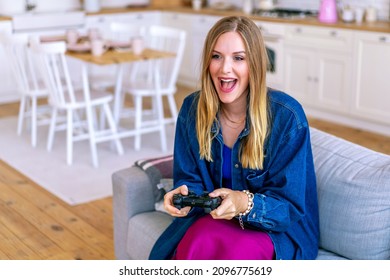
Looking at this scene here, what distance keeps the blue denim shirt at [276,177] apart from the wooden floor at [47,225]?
3.83ft

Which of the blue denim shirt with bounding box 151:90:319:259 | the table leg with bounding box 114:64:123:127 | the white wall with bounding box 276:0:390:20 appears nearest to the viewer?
the blue denim shirt with bounding box 151:90:319:259

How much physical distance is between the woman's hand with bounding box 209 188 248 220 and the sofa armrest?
28.4 inches

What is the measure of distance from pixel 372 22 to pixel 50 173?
9.86 ft

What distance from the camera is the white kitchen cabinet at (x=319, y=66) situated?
5.43 meters

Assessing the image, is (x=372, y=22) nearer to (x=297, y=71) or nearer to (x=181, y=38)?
(x=297, y=71)

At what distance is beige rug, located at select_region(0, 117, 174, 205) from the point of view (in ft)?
13.6

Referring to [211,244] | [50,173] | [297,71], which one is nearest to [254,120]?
[211,244]

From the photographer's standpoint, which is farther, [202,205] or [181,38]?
[181,38]

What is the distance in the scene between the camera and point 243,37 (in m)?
1.97

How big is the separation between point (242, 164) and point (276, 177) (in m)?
0.12

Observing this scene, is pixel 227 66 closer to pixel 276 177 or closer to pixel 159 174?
pixel 276 177

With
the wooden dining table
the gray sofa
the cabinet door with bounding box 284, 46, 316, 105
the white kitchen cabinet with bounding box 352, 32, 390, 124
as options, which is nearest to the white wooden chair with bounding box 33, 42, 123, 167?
the wooden dining table

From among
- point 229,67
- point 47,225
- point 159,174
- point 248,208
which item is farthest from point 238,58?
point 47,225

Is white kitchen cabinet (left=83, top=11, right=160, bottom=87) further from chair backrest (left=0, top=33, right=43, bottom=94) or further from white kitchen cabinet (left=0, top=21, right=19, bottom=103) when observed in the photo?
chair backrest (left=0, top=33, right=43, bottom=94)
